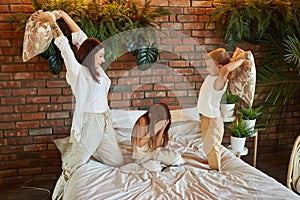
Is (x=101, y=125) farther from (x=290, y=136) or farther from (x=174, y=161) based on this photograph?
(x=290, y=136)

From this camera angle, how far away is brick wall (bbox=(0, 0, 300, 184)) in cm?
266

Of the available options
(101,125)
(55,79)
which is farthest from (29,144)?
(101,125)

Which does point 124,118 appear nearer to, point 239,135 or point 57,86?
point 57,86

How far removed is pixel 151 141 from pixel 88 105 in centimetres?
45

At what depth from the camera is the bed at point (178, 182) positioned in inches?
64.7

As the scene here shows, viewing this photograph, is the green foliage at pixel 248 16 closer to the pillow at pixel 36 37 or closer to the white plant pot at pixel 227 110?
the white plant pot at pixel 227 110

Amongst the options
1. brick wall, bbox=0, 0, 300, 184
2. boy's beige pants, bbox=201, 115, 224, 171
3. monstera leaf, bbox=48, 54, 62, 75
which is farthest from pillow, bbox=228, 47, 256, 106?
monstera leaf, bbox=48, 54, 62, 75

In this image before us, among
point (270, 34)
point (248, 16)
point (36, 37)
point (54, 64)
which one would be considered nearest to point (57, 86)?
point (54, 64)

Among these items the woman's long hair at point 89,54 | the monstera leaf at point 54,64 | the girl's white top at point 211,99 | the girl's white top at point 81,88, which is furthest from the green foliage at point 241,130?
the monstera leaf at point 54,64

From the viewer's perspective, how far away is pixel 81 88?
1.99 m

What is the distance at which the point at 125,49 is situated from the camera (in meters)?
2.58

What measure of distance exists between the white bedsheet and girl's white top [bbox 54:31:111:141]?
0.32 metres

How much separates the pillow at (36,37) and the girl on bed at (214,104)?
1.02 meters

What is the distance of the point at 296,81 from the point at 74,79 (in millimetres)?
1908
